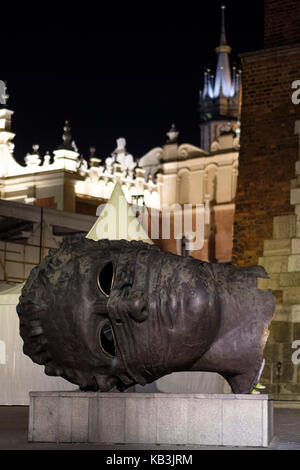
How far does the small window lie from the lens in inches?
328

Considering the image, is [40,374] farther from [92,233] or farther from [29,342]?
[29,342]

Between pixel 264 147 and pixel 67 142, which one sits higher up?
pixel 67 142

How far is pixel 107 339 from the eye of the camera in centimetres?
845

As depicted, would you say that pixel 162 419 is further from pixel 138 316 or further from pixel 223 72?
pixel 223 72

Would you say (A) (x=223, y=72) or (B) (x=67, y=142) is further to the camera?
(A) (x=223, y=72)

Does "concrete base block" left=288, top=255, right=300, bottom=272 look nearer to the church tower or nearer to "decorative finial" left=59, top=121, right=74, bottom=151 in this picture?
"decorative finial" left=59, top=121, right=74, bottom=151

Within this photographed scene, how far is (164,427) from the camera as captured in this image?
8078mm

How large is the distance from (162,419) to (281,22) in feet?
36.3

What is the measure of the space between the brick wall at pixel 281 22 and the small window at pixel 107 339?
33.3 feet

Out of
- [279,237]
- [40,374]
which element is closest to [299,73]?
[279,237]

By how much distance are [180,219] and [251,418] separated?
43.4 meters

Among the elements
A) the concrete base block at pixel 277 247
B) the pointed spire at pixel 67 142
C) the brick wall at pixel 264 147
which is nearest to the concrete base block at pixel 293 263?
the concrete base block at pixel 277 247

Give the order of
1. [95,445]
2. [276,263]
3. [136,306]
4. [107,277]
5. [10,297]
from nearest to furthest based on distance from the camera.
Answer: [136,306]
[95,445]
[107,277]
[276,263]
[10,297]

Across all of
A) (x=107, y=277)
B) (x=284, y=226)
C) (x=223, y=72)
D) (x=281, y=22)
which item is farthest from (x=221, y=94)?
(x=107, y=277)
